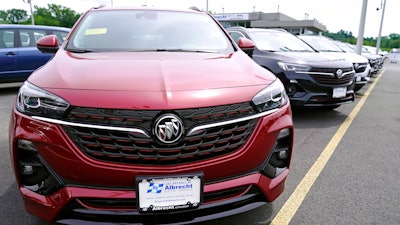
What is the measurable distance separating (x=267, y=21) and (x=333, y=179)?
6012 cm

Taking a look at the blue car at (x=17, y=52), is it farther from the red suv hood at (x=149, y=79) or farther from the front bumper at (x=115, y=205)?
the front bumper at (x=115, y=205)

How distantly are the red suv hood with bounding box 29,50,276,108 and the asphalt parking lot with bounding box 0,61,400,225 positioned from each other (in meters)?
1.01

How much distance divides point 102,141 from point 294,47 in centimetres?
552

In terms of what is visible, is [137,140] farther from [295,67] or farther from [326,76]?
[326,76]

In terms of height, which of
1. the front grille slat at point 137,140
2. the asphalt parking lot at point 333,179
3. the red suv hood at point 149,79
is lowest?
the asphalt parking lot at point 333,179

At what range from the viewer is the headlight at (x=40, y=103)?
1755 millimetres

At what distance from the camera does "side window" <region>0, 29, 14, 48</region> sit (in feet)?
24.1

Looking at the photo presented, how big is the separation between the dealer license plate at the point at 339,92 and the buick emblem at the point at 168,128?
4.26 metres

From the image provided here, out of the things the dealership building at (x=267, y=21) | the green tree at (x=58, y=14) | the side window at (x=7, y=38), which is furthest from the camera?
the green tree at (x=58, y=14)

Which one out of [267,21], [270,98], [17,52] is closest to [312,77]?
[270,98]

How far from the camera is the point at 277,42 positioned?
651 cm

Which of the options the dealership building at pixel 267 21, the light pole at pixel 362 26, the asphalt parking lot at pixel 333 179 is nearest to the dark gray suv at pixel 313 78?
the asphalt parking lot at pixel 333 179

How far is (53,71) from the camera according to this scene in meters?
2.11

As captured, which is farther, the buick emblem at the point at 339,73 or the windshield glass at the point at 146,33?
the buick emblem at the point at 339,73
